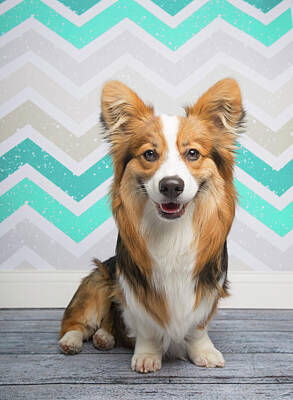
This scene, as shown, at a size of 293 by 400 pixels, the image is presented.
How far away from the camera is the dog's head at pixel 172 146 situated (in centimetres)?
148

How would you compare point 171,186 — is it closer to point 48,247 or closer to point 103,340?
point 103,340

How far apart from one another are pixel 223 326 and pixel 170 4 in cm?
228

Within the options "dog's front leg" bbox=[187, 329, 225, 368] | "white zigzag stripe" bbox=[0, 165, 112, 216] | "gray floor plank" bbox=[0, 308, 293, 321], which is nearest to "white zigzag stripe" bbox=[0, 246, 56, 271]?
"gray floor plank" bbox=[0, 308, 293, 321]

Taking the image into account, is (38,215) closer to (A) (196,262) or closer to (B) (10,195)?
(B) (10,195)

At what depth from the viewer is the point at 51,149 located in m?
2.79

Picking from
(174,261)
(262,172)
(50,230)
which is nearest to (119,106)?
(174,261)

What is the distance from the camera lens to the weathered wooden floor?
1.41 meters

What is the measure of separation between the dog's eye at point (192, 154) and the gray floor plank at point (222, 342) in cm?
95

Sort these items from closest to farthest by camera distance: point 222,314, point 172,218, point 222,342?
point 172,218, point 222,342, point 222,314

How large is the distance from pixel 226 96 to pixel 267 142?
51.2 inches

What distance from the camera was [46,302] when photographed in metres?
2.75

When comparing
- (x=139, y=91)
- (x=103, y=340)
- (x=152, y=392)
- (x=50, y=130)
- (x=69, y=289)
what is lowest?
(x=69, y=289)

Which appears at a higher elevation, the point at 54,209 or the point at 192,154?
the point at 192,154

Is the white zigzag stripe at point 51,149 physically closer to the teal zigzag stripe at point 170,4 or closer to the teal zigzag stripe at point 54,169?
the teal zigzag stripe at point 54,169
